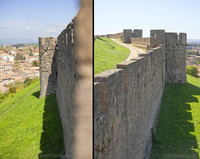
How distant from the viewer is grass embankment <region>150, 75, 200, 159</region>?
6.80 meters

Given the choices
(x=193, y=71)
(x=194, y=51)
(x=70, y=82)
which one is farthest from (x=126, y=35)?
(x=70, y=82)

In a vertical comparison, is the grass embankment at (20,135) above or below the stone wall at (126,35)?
below

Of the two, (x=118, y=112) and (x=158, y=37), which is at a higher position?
(x=158, y=37)

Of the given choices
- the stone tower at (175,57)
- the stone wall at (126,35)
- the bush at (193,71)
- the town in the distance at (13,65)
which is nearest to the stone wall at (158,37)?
the stone tower at (175,57)

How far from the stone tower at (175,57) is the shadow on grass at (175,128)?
36.8 inches

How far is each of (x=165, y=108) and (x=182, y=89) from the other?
105 inches

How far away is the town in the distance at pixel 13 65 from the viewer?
80.4 inches

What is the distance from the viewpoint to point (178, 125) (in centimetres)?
848

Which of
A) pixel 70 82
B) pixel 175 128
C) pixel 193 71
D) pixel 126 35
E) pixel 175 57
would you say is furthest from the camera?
pixel 126 35

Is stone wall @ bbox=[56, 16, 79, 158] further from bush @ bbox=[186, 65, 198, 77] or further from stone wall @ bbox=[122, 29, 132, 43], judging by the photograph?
stone wall @ bbox=[122, 29, 132, 43]

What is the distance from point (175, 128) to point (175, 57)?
5.73m

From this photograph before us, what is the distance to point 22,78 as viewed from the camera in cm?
229

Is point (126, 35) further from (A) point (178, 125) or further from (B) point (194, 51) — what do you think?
(B) point (194, 51)

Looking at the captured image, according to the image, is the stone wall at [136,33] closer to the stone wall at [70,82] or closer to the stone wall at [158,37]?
the stone wall at [158,37]
